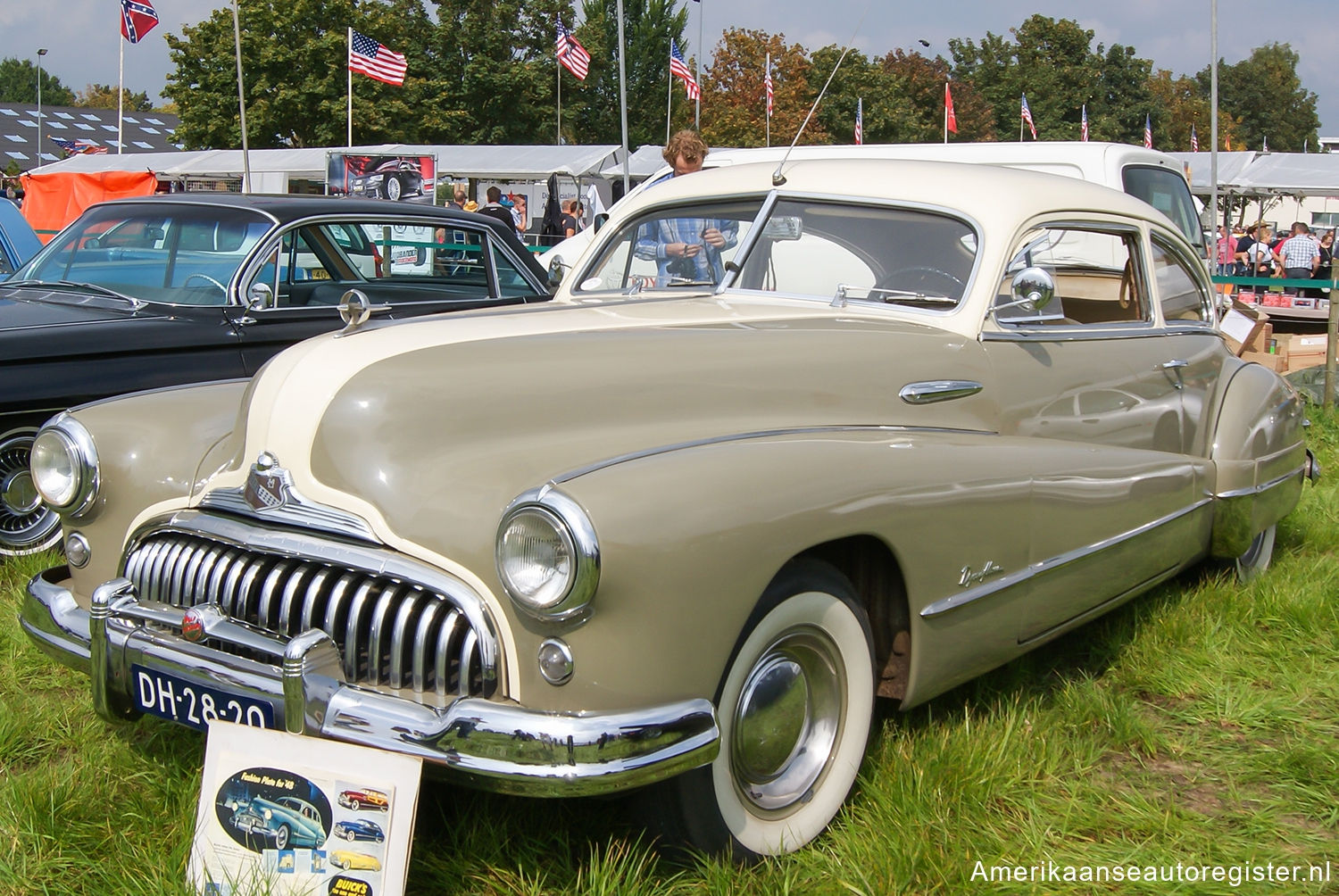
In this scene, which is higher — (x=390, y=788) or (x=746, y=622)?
(x=746, y=622)

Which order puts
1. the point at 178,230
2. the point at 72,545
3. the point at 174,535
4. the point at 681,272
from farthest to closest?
the point at 178,230, the point at 681,272, the point at 72,545, the point at 174,535

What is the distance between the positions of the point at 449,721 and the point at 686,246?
212 centimetres

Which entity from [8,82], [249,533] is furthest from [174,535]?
[8,82]

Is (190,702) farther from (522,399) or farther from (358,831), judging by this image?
(522,399)

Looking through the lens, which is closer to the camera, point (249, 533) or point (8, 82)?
point (249, 533)

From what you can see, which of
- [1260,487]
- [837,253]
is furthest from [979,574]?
[1260,487]

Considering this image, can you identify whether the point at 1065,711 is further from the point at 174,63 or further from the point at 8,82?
the point at 8,82

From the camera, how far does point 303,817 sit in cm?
201

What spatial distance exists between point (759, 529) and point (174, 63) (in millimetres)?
44182

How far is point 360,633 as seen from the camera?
2.08 metres

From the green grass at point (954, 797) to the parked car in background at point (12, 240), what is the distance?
3.91 meters

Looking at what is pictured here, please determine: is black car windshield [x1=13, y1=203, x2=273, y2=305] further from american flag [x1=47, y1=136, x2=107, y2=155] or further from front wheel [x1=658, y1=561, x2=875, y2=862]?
american flag [x1=47, y1=136, x2=107, y2=155]

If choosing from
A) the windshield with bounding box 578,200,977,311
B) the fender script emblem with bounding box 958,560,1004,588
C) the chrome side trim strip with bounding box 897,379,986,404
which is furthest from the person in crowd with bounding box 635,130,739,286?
the fender script emblem with bounding box 958,560,1004,588

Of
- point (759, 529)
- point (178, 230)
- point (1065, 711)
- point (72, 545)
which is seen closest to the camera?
point (759, 529)
